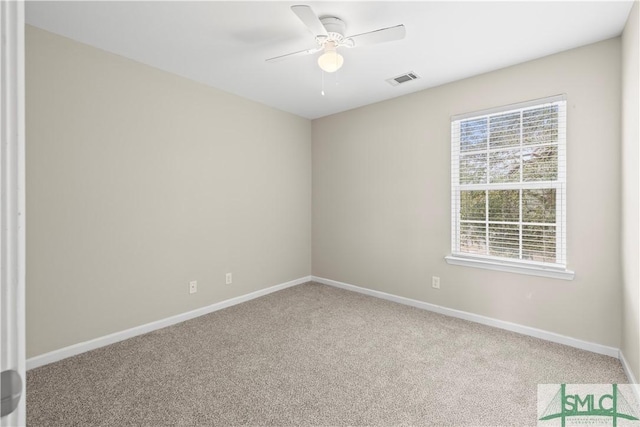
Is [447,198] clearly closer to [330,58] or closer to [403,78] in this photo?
[403,78]

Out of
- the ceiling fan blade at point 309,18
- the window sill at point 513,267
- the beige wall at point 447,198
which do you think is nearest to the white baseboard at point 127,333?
the beige wall at point 447,198

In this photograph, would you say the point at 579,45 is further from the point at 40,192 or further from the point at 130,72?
the point at 40,192

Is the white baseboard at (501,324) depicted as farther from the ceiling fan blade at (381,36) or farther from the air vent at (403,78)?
the ceiling fan blade at (381,36)

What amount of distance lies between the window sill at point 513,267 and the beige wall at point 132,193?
2.30m

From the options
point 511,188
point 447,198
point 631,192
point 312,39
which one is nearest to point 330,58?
point 312,39

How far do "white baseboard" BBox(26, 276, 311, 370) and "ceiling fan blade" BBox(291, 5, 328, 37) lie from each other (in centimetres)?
289

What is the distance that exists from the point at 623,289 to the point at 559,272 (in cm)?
40

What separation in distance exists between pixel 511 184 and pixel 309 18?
2.34m

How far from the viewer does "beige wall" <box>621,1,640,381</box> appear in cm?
199

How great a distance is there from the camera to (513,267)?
9.58ft

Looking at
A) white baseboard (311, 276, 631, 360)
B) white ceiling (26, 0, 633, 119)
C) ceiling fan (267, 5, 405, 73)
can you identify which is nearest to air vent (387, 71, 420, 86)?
white ceiling (26, 0, 633, 119)

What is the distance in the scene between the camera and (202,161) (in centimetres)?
334
